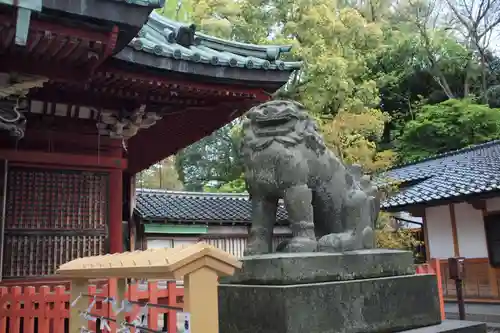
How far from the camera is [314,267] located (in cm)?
355

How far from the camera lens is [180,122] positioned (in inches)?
290

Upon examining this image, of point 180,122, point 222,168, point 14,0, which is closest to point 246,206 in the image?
point 222,168

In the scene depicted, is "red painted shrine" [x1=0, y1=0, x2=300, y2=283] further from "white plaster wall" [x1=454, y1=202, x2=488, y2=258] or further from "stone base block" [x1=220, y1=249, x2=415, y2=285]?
"white plaster wall" [x1=454, y1=202, x2=488, y2=258]

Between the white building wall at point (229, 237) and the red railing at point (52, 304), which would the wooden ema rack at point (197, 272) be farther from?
the white building wall at point (229, 237)

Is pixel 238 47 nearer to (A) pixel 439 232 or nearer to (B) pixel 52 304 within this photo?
(B) pixel 52 304

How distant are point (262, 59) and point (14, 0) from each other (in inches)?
131

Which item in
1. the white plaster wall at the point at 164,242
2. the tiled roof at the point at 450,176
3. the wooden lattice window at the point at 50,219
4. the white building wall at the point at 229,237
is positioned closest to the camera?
the wooden lattice window at the point at 50,219

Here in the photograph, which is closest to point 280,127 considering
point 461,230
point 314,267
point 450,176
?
point 314,267

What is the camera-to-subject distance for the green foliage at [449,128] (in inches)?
853

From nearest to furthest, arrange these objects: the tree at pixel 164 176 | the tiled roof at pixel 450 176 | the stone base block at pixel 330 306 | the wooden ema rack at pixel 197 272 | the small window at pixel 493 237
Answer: the wooden ema rack at pixel 197 272 → the stone base block at pixel 330 306 → the tiled roof at pixel 450 176 → the small window at pixel 493 237 → the tree at pixel 164 176

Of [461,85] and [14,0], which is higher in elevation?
[461,85]

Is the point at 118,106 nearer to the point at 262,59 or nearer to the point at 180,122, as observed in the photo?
the point at 180,122

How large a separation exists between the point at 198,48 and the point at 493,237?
9.60 meters

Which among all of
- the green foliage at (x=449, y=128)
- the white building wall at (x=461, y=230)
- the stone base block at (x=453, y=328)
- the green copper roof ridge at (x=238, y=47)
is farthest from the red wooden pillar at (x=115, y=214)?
the green foliage at (x=449, y=128)
